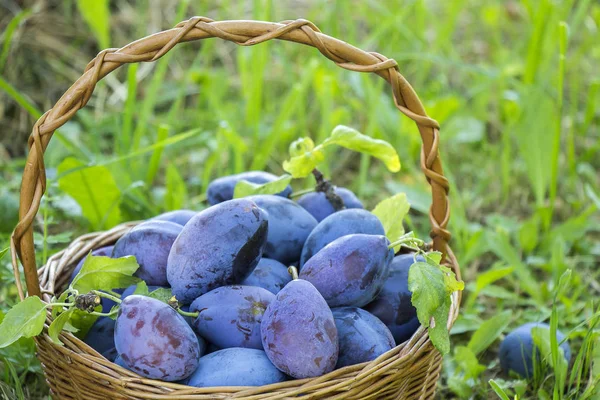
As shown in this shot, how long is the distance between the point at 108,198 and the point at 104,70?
2.14ft

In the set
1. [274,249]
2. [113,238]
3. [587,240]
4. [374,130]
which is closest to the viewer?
[274,249]

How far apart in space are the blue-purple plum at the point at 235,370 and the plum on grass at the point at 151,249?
201 mm

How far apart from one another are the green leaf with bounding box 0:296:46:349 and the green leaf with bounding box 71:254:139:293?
0.09m

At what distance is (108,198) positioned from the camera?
1.66 m

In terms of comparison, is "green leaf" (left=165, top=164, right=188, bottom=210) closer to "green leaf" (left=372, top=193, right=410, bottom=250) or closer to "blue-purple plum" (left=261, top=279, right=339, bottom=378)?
"green leaf" (left=372, top=193, right=410, bottom=250)

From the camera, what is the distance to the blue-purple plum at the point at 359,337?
3.40 ft

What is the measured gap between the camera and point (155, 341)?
0.95 meters

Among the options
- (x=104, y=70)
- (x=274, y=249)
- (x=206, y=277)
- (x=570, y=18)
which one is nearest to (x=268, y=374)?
(x=206, y=277)

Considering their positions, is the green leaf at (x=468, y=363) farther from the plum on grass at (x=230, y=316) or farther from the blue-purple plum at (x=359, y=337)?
the plum on grass at (x=230, y=316)

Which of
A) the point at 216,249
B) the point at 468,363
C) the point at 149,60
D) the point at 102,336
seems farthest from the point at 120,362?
the point at 468,363

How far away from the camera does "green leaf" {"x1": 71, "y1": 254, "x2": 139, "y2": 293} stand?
3.59 ft

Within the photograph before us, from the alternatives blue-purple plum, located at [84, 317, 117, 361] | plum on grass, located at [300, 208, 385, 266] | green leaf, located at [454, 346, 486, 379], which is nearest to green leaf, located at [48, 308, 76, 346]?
blue-purple plum, located at [84, 317, 117, 361]

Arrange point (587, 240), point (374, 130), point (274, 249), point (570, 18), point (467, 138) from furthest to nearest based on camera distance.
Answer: point (570, 18) < point (467, 138) < point (374, 130) < point (587, 240) < point (274, 249)

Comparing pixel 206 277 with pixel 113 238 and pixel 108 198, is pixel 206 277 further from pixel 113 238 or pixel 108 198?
pixel 108 198
